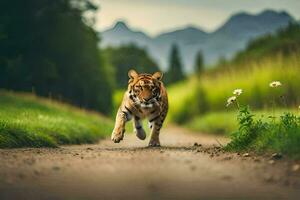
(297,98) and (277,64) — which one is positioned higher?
(277,64)

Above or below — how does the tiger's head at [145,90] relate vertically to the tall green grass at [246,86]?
below

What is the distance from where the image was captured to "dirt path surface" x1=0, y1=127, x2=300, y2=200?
7762 millimetres

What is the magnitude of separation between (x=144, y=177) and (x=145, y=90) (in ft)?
16.2

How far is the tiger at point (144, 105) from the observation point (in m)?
13.5

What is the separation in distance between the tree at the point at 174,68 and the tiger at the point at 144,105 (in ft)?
304

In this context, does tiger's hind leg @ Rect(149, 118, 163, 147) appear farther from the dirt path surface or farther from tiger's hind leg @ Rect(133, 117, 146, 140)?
the dirt path surface

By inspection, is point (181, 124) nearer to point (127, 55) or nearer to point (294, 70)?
point (294, 70)

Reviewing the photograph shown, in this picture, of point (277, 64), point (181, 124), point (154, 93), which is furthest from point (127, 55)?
point (154, 93)

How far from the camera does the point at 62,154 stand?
11.3 meters

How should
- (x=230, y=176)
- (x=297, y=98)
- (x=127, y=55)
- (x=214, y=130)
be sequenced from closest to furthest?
(x=230, y=176) → (x=297, y=98) → (x=214, y=130) → (x=127, y=55)

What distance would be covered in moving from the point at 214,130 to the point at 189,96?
10.5 metres

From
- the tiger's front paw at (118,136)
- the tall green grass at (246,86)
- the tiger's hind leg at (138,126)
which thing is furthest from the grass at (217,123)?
the tiger's front paw at (118,136)

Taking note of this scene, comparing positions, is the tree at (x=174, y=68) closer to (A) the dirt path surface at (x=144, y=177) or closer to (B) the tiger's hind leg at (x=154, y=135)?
(B) the tiger's hind leg at (x=154, y=135)

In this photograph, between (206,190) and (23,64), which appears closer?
(206,190)
